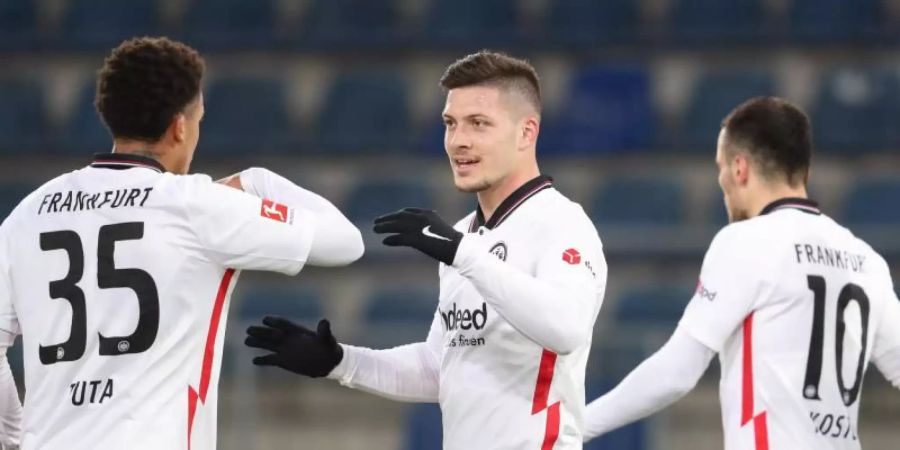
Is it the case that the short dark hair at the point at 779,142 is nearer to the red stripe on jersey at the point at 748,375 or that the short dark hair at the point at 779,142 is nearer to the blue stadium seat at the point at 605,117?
the red stripe on jersey at the point at 748,375

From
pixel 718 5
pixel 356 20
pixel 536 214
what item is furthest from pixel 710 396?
pixel 536 214

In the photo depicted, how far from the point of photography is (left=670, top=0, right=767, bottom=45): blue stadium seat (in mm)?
13016

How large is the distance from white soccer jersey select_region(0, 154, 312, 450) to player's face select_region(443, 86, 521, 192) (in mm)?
612

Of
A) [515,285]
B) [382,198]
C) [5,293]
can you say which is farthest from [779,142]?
[382,198]

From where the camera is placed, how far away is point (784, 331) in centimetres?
538

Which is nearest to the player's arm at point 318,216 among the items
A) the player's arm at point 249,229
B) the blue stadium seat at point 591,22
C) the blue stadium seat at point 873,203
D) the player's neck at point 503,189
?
the player's arm at point 249,229

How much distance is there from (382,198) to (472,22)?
2006mm

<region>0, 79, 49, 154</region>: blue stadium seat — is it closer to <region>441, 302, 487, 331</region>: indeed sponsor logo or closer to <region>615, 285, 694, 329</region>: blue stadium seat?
<region>615, 285, 694, 329</region>: blue stadium seat

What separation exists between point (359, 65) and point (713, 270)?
8.61 m

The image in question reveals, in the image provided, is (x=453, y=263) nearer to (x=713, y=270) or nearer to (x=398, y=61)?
(x=713, y=270)

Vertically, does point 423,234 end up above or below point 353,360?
above

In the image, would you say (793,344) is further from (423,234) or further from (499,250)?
(423,234)

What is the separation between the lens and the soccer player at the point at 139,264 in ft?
14.8

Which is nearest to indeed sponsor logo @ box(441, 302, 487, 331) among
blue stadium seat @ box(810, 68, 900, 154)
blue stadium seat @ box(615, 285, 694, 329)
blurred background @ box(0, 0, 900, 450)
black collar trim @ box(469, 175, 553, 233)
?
black collar trim @ box(469, 175, 553, 233)
